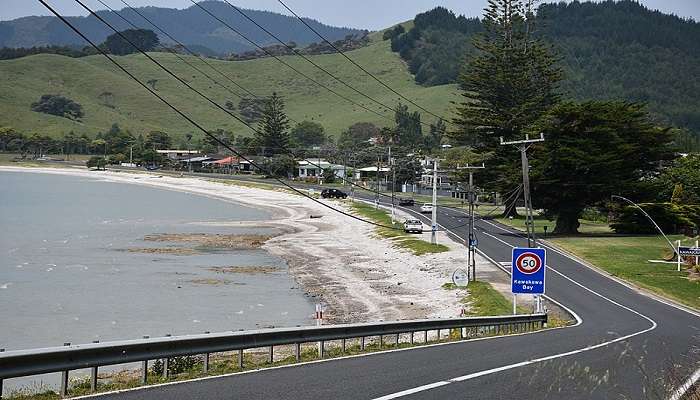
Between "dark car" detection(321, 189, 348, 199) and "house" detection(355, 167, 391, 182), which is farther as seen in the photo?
"house" detection(355, 167, 391, 182)

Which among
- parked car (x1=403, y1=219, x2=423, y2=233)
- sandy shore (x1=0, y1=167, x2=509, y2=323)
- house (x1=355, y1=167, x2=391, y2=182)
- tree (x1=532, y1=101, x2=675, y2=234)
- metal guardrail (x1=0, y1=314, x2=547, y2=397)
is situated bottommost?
sandy shore (x1=0, y1=167, x2=509, y2=323)

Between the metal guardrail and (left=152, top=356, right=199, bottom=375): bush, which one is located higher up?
the metal guardrail

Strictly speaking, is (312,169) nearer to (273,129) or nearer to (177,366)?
(273,129)

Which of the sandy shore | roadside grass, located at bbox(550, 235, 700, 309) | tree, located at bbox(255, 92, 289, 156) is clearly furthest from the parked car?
tree, located at bbox(255, 92, 289, 156)

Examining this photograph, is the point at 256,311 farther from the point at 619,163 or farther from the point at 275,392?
the point at 619,163

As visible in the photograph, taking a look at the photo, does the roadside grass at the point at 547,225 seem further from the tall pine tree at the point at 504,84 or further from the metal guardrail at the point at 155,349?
the metal guardrail at the point at 155,349

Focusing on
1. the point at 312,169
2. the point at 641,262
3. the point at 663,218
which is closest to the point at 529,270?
the point at 641,262

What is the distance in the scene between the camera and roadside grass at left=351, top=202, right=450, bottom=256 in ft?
229

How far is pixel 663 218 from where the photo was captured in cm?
7906

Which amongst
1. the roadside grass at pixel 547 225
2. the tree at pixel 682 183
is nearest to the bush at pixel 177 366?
the roadside grass at pixel 547 225

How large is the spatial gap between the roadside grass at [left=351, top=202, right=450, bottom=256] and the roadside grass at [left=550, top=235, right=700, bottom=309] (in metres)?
10.7

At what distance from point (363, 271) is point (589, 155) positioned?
28183mm

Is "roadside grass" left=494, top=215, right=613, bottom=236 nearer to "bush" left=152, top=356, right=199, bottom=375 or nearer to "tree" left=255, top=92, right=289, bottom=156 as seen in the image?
"bush" left=152, top=356, right=199, bottom=375

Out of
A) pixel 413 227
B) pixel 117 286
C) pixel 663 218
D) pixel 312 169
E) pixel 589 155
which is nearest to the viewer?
pixel 117 286
